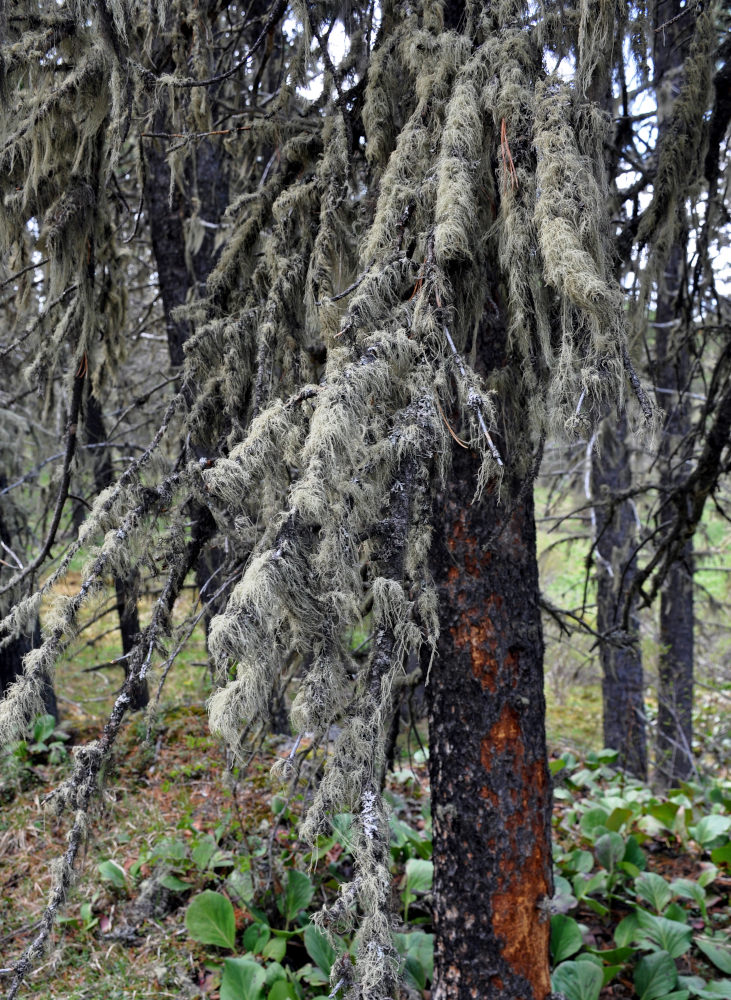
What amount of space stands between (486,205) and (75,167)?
1.44m

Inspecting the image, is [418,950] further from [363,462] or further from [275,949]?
[363,462]

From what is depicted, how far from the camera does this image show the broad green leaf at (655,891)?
13.4 ft

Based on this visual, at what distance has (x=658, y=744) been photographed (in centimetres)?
894

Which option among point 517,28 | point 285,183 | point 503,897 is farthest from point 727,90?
point 503,897

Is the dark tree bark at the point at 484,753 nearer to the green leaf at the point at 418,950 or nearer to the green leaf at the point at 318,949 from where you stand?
the green leaf at the point at 418,950

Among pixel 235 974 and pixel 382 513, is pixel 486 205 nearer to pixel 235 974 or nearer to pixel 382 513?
pixel 382 513

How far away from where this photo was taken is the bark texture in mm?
2891

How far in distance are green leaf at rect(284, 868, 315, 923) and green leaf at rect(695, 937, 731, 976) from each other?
2019 mm

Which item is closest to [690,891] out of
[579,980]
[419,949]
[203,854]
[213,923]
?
[579,980]

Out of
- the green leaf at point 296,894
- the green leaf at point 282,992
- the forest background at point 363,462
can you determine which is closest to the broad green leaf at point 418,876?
the forest background at point 363,462

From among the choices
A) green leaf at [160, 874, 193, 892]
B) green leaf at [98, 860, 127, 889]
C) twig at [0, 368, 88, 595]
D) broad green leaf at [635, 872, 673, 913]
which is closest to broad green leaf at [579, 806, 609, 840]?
broad green leaf at [635, 872, 673, 913]

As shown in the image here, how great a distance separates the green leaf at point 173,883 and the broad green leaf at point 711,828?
10.5 feet

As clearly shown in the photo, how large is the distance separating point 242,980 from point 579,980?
1.53 metres

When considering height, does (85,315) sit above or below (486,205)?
below
